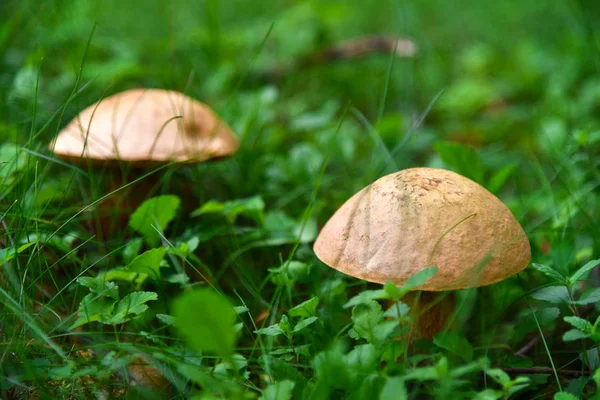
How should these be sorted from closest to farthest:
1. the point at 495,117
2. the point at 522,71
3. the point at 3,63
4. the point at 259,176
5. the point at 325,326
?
1. the point at 325,326
2. the point at 259,176
3. the point at 3,63
4. the point at 495,117
5. the point at 522,71

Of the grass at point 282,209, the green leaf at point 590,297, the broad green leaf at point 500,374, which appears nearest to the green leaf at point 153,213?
the grass at point 282,209

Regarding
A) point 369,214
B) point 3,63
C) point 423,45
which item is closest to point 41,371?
point 369,214

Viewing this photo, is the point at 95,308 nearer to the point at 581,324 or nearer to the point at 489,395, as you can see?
the point at 489,395

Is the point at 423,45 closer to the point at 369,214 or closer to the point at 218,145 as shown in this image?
the point at 218,145

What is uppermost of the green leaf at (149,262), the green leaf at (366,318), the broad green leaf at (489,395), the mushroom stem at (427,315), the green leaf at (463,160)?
the green leaf at (463,160)

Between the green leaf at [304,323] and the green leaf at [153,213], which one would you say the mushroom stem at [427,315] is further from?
the green leaf at [153,213]

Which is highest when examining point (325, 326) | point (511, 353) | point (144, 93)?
point (144, 93)

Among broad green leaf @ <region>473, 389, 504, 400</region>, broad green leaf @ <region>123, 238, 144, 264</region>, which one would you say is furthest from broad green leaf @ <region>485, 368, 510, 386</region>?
broad green leaf @ <region>123, 238, 144, 264</region>
